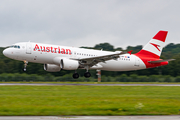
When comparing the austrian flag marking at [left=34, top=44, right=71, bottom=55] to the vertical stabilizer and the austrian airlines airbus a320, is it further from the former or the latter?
the vertical stabilizer

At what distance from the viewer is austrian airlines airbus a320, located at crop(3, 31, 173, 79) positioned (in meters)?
32.9

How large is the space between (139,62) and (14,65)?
4393 cm

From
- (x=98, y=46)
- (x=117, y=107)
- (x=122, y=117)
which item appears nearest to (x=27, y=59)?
(x=117, y=107)

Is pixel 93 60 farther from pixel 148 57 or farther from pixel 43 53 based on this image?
pixel 148 57

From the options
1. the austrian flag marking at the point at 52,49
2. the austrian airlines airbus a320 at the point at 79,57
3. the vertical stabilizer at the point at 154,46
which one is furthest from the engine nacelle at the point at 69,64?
the vertical stabilizer at the point at 154,46

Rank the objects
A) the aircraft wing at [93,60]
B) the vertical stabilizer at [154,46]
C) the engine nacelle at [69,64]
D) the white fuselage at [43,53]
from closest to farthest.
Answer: the engine nacelle at [69,64]
the white fuselage at [43,53]
the aircraft wing at [93,60]
the vertical stabilizer at [154,46]

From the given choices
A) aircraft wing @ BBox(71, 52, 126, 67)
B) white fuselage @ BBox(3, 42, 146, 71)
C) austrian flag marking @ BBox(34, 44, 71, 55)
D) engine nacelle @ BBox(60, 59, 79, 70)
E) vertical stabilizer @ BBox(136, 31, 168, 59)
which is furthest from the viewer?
vertical stabilizer @ BBox(136, 31, 168, 59)

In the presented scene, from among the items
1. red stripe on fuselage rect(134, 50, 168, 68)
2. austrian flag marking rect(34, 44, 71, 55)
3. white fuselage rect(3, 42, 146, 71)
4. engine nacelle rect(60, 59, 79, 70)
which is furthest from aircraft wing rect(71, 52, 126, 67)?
red stripe on fuselage rect(134, 50, 168, 68)

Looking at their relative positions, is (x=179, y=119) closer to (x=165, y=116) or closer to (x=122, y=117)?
(x=165, y=116)

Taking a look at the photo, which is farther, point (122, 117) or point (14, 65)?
point (14, 65)

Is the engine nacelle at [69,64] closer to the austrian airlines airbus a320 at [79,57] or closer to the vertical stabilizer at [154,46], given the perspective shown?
the austrian airlines airbus a320 at [79,57]

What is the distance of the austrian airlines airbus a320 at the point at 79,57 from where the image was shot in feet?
108

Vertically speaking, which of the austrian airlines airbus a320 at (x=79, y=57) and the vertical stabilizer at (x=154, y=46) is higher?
the vertical stabilizer at (x=154, y=46)

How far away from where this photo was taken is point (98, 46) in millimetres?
126938
